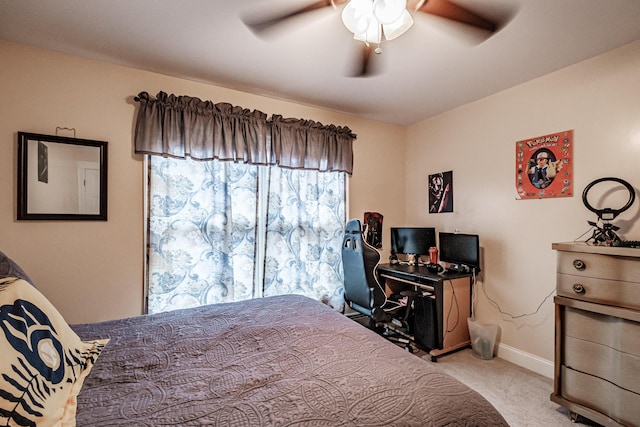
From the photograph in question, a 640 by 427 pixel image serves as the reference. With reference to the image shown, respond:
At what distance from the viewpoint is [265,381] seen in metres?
1.01

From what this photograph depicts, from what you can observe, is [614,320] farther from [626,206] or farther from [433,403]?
[433,403]

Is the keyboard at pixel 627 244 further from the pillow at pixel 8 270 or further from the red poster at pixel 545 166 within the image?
the pillow at pixel 8 270

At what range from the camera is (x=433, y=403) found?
91 cm

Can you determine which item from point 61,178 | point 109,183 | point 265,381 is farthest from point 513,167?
point 61,178

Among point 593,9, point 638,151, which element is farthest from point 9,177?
point 638,151

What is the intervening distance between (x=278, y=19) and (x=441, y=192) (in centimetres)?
247

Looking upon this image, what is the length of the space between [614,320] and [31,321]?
275cm

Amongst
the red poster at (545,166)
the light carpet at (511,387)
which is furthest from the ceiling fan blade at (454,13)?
the light carpet at (511,387)

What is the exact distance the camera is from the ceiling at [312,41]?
160 centimetres

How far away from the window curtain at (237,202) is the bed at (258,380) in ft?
3.02

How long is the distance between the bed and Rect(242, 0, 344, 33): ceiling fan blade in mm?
1716

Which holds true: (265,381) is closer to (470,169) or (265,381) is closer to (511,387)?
(511,387)

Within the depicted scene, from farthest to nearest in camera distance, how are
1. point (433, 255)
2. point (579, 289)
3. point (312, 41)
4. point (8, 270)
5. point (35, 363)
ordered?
1. point (433, 255)
2. point (312, 41)
3. point (579, 289)
4. point (8, 270)
5. point (35, 363)

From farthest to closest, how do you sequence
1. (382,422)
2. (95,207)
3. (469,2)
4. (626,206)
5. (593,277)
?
(95,207), (626,206), (593,277), (469,2), (382,422)
